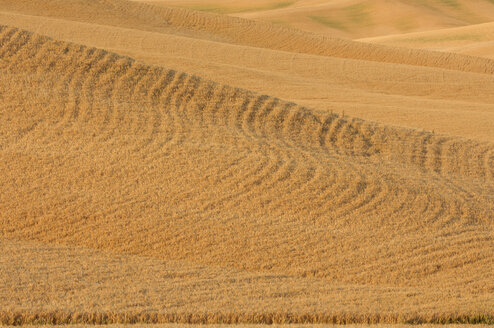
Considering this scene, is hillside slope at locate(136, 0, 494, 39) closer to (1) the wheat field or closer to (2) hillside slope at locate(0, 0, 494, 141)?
(2) hillside slope at locate(0, 0, 494, 141)

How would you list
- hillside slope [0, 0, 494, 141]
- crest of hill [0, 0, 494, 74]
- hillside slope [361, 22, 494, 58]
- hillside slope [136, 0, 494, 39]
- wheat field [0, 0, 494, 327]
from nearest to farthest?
wheat field [0, 0, 494, 327] → hillside slope [0, 0, 494, 141] → crest of hill [0, 0, 494, 74] → hillside slope [361, 22, 494, 58] → hillside slope [136, 0, 494, 39]

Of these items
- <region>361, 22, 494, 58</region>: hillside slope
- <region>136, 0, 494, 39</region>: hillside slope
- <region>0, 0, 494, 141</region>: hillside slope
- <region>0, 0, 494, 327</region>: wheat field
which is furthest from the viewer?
<region>136, 0, 494, 39</region>: hillside slope

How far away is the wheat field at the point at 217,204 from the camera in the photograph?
6.91 metres

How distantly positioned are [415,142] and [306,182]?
Answer: 14.3 ft

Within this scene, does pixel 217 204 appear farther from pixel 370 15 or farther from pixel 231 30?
pixel 370 15

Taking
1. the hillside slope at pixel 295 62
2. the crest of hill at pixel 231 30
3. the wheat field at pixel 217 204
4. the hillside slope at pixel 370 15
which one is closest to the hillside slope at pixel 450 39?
the crest of hill at pixel 231 30

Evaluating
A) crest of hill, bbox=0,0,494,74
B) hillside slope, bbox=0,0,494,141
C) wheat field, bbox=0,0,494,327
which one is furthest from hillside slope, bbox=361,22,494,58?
wheat field, bbox=0,0,494,327

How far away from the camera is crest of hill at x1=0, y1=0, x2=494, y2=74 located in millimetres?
31625

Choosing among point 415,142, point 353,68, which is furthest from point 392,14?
point 415,142

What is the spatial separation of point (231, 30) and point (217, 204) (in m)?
26.8

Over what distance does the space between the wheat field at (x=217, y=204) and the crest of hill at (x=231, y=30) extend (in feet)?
48.3

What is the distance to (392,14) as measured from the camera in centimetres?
6950

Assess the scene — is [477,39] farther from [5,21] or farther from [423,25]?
[5,21]

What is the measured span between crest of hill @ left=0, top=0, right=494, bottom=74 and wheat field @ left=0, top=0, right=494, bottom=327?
48.3 ft
